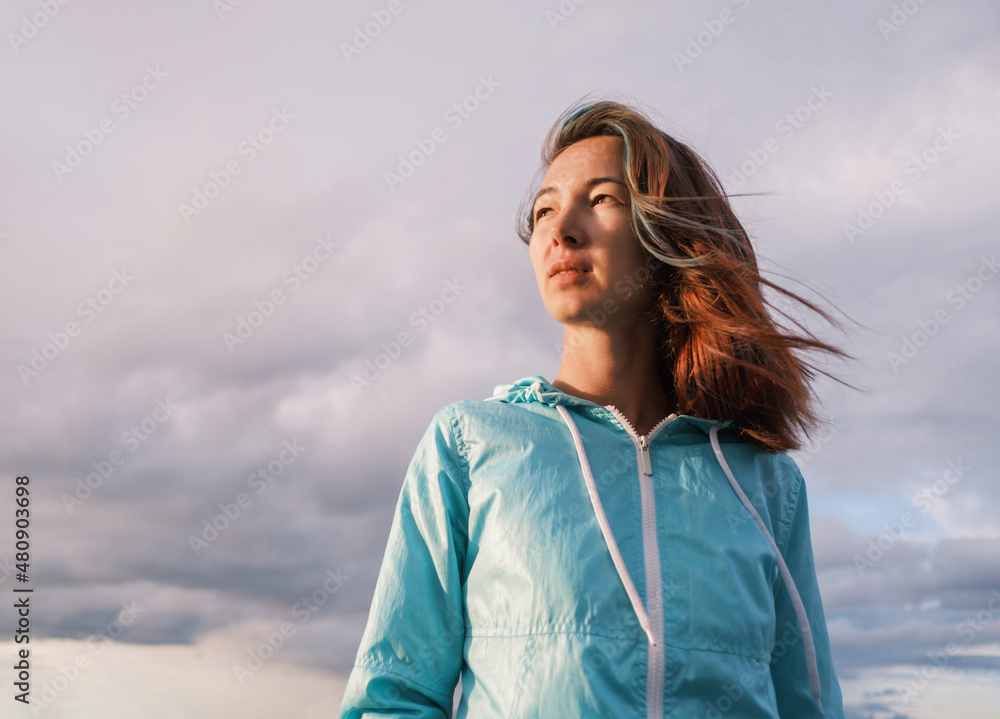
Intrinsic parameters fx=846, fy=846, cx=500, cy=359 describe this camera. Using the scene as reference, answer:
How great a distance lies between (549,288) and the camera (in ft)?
9.50

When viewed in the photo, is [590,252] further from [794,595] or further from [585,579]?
[794,595]

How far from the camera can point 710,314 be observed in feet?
9.53

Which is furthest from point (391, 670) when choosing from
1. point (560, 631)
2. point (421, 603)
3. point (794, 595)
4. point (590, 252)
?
point (590, 252)

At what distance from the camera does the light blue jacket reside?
92.6 inches

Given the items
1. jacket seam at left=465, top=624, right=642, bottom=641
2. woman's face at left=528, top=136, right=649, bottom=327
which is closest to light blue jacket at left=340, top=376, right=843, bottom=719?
jacket seam at left=465, top=624, right=642, bottom=641

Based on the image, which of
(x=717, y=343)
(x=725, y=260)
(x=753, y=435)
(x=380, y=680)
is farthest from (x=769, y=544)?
(x=380, y=680)

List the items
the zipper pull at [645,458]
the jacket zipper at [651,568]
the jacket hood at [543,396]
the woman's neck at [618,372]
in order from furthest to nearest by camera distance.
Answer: the woman's neck at [618,372], the jacket hood at [543,396], the zipper pull at [645,458], the jacket zipper at [651,568]

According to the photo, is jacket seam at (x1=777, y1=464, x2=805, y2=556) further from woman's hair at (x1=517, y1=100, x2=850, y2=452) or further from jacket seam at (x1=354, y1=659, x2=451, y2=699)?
jacket seam at (x1=354, y1=659, x2=451, y2=699)

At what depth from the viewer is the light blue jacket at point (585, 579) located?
7.72ft

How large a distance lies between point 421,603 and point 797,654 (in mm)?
1284

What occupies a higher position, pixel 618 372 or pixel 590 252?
pixel 590 252

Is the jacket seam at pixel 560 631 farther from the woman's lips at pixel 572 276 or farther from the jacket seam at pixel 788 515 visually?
the woman's lips at pixel 572 276

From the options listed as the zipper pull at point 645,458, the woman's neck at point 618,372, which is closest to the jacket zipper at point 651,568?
the zipper pull at point 645,458

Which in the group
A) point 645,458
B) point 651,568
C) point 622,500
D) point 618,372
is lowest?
point 651,568
